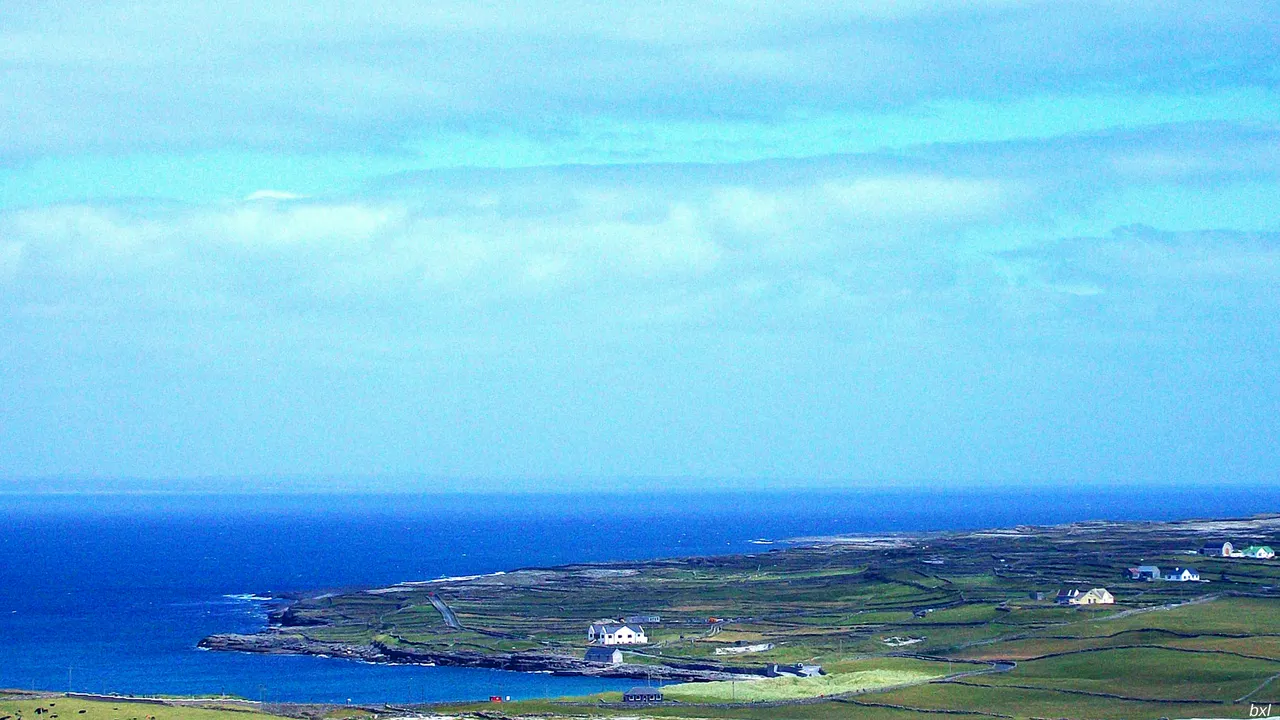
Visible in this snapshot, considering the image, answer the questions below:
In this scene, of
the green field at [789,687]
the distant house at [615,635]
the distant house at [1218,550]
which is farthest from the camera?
the distant house at [1218,550]

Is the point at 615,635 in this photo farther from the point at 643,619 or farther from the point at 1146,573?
the point at 1146,573

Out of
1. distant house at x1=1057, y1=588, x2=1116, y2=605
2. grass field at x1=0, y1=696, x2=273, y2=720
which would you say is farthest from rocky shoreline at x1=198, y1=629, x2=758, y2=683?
distant house at x1=1057, y1=588, x2=1116, y2=605

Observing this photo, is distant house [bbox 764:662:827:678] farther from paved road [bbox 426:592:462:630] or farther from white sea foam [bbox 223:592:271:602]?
white sea foam [bbox 223:592:271:602]

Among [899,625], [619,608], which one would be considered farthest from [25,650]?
[899,625]

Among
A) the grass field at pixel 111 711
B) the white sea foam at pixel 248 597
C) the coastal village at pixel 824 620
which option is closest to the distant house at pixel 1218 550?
the coastal village at pixel 824 620

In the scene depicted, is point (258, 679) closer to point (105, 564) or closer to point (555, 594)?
point (555, 594)

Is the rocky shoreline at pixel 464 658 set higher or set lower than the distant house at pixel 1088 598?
lower

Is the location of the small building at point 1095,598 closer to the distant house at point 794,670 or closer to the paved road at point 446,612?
the distant house at point 794,670
